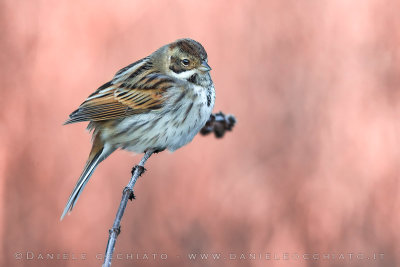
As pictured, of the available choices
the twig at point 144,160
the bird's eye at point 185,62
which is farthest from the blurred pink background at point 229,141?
the twig at point 144,160

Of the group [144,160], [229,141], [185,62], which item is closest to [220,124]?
[144,160]

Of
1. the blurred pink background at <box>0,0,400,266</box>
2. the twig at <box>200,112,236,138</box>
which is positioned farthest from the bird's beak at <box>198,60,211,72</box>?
the blurred pink background at <box>0,0,400,266</box>

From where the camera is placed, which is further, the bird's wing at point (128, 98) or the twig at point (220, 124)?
the bird's wing at point (128, 98)

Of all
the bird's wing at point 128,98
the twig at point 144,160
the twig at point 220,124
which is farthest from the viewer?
the bird's wing at point 128,98

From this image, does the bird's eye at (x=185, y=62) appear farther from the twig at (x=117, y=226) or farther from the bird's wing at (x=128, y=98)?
the twig at (x=117, y=226)

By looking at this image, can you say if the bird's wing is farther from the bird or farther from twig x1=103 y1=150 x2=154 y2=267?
twig x1=103 y1=150 x2=154 y2=267

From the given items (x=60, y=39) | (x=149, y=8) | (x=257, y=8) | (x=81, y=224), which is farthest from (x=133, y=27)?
(x=81, y=224)

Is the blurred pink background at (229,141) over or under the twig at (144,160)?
over

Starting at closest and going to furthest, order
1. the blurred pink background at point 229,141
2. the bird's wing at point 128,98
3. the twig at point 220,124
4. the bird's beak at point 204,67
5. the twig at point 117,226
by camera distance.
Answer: the twig at point 117,226
the twig at point 220,124
the bird's beak at point 204,67
the bird's wing at point 128,98
the blurred pink background at point 229,141

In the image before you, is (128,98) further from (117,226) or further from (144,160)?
(117,226)
